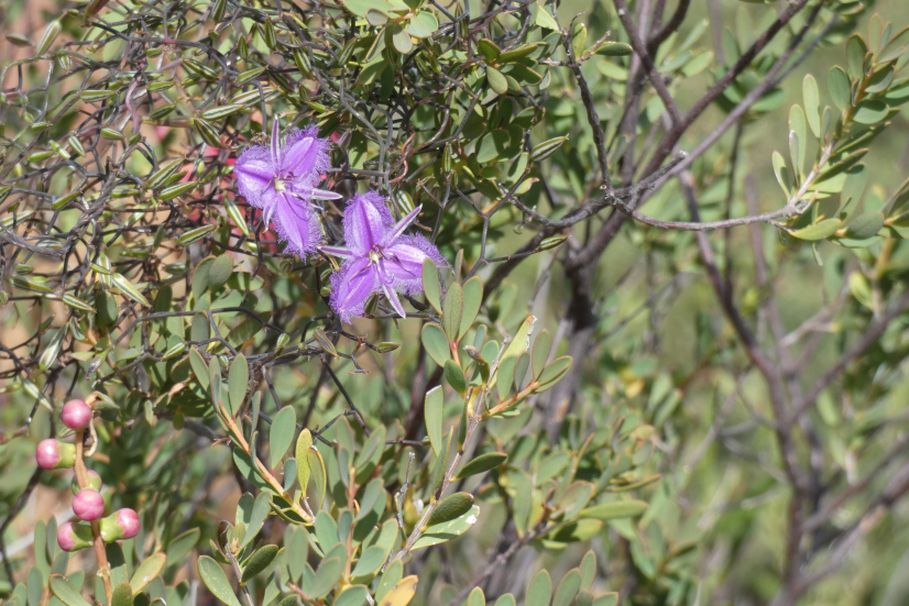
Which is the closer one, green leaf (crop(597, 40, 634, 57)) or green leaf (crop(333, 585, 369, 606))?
green leaf (crop(333, 585, 369, 606))

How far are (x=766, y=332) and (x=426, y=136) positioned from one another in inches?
41.1

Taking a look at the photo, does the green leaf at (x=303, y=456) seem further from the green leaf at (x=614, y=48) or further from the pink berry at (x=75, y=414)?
the green leaf at (x=614, y=48)

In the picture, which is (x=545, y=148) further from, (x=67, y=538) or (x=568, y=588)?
(x=67, y=538)

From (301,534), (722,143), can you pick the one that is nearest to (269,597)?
(301,534)

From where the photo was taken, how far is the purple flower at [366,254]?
0.73m

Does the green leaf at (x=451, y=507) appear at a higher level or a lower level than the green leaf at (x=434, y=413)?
lower

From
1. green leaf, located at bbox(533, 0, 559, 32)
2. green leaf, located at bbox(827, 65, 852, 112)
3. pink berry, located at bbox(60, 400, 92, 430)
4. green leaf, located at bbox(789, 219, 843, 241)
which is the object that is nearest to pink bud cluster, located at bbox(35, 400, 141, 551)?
pink berry, located at bbox(60, 400, 92, 430)

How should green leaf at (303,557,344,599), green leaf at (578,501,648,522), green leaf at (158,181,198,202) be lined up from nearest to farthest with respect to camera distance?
1. green leaf at (303,557,344,599)
2. green leaf at (158,181,198,202)
3. green leaf at (578,501,648,522)

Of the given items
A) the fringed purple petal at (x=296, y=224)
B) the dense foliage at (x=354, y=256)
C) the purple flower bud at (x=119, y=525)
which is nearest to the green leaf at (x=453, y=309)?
the dense foliage at (x=354, y=256)

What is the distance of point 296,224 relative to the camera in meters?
0.74

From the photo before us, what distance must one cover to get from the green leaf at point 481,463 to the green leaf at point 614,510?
27 cm

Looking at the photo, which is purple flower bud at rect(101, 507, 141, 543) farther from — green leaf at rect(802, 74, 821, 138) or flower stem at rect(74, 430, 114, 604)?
green leaf at rect(802, 74, 821, 138)

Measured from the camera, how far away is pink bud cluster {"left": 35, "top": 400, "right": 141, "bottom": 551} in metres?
0.77

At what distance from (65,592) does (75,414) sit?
139 mm
